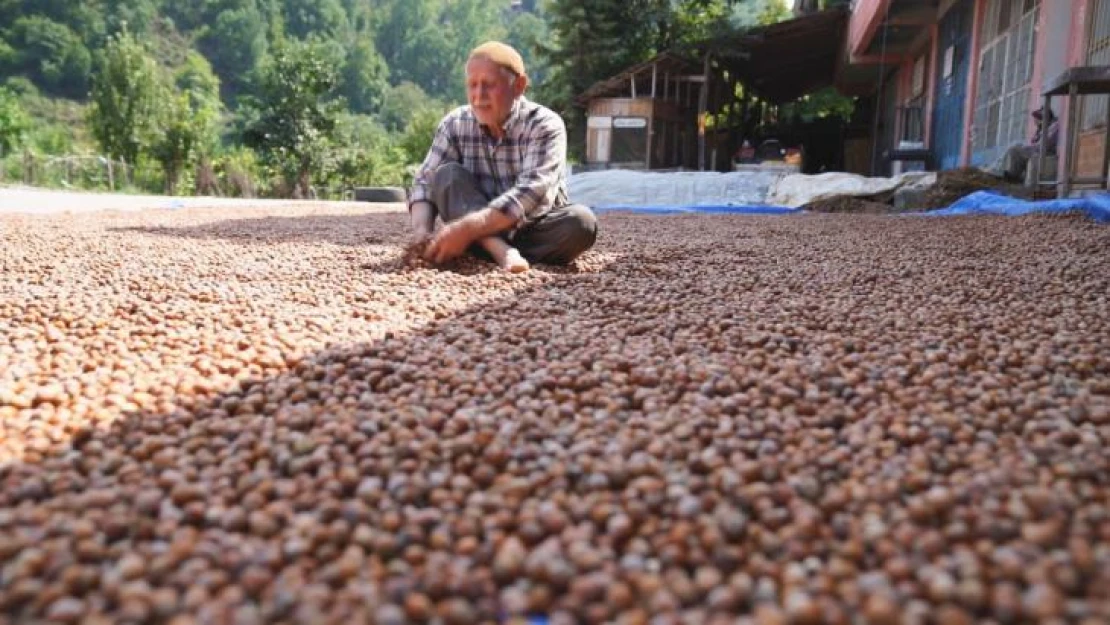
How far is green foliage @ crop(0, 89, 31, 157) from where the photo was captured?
64.7ft

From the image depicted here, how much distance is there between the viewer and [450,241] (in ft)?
8.30

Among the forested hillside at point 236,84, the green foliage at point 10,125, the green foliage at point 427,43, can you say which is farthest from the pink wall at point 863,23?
the green foliage at point 427,43

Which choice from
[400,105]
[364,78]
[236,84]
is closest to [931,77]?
[236,84]

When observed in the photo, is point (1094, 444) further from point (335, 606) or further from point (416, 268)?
point (416, 268)

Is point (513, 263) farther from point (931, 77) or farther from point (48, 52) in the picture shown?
point (48, 52)

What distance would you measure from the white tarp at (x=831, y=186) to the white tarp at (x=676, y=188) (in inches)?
8.5

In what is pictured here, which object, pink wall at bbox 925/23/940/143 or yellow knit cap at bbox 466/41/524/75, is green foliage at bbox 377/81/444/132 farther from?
yellow knit cap at bbox 466/41/524/75

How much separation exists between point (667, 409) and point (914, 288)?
1.43 metres

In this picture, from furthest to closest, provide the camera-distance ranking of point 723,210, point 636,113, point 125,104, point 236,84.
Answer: point 236,84
point 125,104
point 636,113
point 723,210

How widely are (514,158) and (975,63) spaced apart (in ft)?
20.8

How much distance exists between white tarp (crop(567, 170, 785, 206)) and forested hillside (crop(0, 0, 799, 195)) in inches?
164

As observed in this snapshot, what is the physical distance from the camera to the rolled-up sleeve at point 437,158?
2.80 meters

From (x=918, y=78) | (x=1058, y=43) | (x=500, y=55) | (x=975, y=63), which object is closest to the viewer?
(x=500, y=55)

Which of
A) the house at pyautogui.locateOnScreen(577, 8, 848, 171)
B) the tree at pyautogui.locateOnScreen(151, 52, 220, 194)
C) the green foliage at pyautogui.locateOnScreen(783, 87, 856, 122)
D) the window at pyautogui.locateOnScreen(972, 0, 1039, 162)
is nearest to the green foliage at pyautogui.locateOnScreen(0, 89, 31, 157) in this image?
the tree at pyautogui.locateOnScreen(151, 52, 220, 194)
